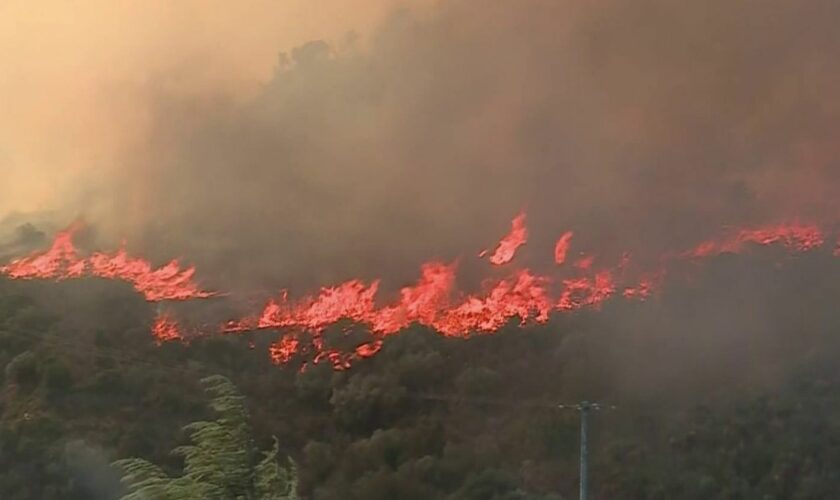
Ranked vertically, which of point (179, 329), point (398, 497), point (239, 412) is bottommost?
point (239, 412)

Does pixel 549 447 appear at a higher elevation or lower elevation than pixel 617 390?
lower

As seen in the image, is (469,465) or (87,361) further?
(87,361)

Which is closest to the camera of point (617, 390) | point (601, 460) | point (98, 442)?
point (98, 442)

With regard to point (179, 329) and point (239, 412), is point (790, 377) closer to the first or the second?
point (179, 329)

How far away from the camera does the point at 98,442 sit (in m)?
62.4

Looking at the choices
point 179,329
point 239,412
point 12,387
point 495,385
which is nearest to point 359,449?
point 495,385

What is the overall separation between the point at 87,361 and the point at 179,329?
6.91 meters

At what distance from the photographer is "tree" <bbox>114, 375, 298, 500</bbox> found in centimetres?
1248

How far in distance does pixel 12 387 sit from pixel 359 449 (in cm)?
2374

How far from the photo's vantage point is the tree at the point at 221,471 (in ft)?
41.0

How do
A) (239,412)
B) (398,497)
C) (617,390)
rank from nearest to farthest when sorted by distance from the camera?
(239,412)
(398,497)
(617,390)

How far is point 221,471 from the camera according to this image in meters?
13.0

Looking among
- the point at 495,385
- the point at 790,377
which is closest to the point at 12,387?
the point at 495,385

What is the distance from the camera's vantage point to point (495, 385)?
79.4 meters
